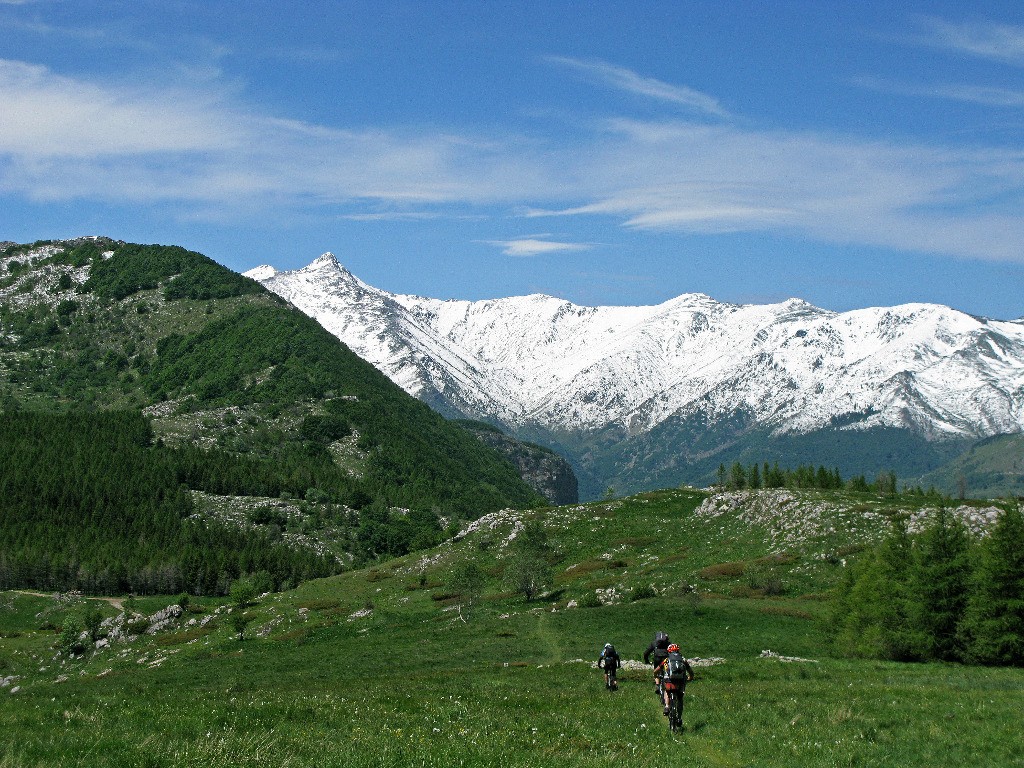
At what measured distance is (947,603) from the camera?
52.2 m

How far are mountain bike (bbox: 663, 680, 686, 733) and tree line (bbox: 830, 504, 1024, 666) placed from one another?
97.3 feet

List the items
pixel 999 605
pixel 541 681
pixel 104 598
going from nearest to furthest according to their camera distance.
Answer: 1. pixel 541 681
2. pixel 999 605
3. pixel 104 598

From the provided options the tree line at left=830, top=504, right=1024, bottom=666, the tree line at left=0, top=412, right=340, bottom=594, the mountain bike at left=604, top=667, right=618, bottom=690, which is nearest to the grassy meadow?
the mountain bike at left=604, top=667, right=618, bottom=690

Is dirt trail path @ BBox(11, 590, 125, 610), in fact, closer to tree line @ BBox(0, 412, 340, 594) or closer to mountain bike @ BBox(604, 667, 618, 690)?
tree line @ BBox(0, 412, 340, 594)

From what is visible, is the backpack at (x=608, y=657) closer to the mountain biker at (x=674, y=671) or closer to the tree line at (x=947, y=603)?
the mountain biker at (x=674, y=671)

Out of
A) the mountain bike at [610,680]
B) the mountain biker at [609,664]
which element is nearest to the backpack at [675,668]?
the mountain biker at [609,664]

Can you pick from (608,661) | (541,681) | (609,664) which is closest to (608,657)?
(608,661)

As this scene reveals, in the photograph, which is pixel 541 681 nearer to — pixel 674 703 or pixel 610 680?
pixel 610 680

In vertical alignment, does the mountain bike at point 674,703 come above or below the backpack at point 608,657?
above

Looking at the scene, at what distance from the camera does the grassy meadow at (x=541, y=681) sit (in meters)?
22.0

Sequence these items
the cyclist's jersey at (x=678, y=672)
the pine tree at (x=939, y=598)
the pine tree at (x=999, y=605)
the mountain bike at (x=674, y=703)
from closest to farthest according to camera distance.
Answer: the mountain bike at (x=674, y=703) < the cyclist's jersey at (x=678, y=672) < the pine tree at (x=999, y=605) < the pine tree at (x=939, y=598)

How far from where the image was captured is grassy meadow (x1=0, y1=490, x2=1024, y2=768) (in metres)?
22.0

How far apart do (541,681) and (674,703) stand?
15721 mm

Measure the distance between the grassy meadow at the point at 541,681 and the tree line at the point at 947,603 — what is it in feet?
13.9
